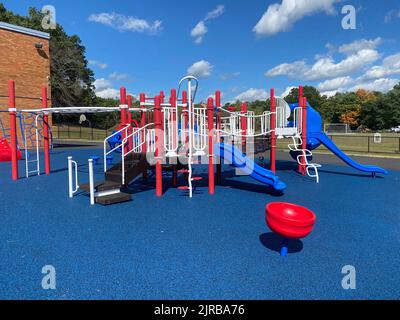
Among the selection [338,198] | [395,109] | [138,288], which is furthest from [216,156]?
[395,109]

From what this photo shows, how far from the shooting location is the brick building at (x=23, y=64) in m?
19.7

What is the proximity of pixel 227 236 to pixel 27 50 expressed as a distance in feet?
74.5

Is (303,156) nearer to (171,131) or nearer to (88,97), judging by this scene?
(171,131)

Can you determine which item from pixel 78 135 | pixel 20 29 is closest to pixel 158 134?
pixel 20 29

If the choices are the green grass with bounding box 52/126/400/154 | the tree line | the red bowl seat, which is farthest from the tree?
the red bowl seat

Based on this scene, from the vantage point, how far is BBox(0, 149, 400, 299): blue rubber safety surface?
3.04 m

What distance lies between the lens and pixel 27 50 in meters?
21.0

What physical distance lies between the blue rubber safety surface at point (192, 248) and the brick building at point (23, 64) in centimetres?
1625

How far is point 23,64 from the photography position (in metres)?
20.8

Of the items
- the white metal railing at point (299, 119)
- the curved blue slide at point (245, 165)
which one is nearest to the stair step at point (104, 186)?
the curved blue slide at point (245, 165)

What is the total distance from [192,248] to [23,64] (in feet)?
73.4

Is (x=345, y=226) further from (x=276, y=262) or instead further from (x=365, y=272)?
(x=276, y=262)

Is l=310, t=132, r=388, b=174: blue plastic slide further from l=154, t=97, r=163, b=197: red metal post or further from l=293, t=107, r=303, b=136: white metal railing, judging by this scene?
l=154, t=97, r=163, b=197: red metal post

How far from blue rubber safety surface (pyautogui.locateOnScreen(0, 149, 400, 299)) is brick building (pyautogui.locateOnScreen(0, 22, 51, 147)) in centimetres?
1625
